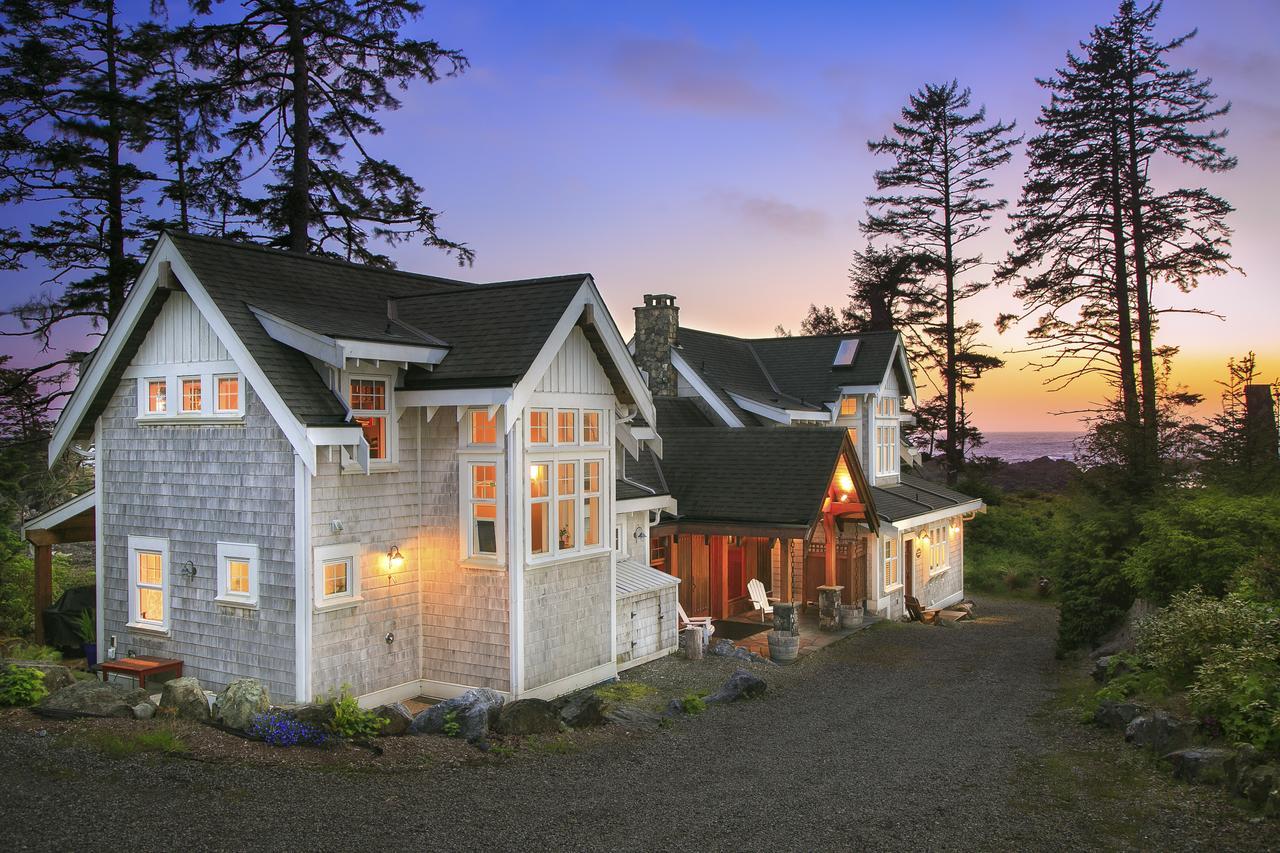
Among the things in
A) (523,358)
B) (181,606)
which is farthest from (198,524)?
(523,358)

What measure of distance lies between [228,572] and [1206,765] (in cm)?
1180

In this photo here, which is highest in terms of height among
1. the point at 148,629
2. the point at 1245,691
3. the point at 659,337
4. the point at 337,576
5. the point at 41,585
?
the point at 659,337

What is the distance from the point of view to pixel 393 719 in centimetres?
1121

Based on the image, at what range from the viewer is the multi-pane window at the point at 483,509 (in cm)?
1293

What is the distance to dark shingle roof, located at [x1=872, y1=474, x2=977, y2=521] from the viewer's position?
23.1 m

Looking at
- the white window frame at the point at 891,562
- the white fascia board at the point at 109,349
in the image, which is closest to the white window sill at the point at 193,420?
the white fascia board at the point at 109,349

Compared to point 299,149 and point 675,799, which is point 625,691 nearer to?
point 675,799

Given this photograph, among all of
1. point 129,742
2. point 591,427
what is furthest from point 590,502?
point 129,742

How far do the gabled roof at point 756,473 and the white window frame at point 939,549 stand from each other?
6697 millimetres

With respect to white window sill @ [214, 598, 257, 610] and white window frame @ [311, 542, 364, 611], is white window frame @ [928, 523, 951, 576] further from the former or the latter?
white window sill @ [214, 598, 257, 610]

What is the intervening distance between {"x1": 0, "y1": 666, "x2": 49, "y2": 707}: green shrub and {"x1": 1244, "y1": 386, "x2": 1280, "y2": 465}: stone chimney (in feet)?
61.5

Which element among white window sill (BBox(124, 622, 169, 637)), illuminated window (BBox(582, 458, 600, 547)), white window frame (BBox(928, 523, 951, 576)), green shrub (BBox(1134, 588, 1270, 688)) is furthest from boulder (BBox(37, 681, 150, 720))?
white window frame (BBox(928, 523, 951, 576))

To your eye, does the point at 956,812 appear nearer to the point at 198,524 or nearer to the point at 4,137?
the point at 198,524

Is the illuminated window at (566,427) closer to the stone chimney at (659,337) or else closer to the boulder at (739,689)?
the boulder at (739,689)
